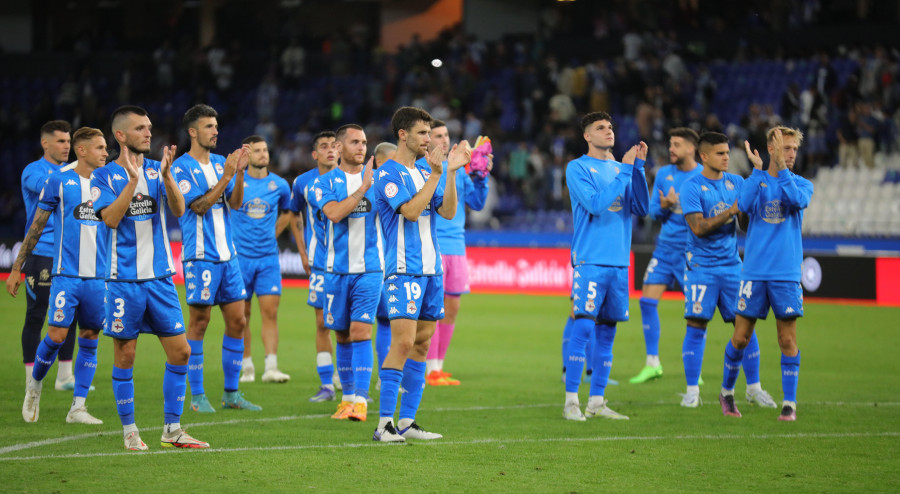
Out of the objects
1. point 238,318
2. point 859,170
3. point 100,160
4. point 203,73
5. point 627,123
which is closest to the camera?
point 100,160

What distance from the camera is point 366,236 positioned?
900 cm

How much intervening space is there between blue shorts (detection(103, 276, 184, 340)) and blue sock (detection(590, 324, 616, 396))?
345 centimetres

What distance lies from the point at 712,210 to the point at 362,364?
11.4 feet

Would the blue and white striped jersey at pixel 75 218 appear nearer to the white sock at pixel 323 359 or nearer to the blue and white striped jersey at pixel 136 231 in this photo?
the blue and white striped jersey at pixel 136 231

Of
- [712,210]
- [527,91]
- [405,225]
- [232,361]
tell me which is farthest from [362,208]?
[527,91]

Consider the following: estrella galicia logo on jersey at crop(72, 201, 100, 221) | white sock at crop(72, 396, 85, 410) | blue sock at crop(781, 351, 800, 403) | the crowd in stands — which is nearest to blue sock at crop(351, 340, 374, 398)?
white sock at crop(72, 396, 85, 410)

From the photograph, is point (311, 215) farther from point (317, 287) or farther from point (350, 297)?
point (350, 297)

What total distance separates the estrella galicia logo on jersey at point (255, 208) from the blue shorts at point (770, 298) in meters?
4.78

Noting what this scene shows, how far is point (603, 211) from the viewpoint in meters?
8.66

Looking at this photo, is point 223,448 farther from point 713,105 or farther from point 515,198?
point 713,105

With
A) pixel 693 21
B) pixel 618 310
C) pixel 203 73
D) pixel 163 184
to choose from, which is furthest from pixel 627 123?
pixel 163 184

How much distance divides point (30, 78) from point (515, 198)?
17038mm

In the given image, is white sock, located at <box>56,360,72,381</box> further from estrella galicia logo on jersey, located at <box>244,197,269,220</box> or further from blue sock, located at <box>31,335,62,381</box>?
estrella galicia logo on jersey, located at <box>244,197,269,220</box>

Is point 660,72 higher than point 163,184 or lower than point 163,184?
higher
